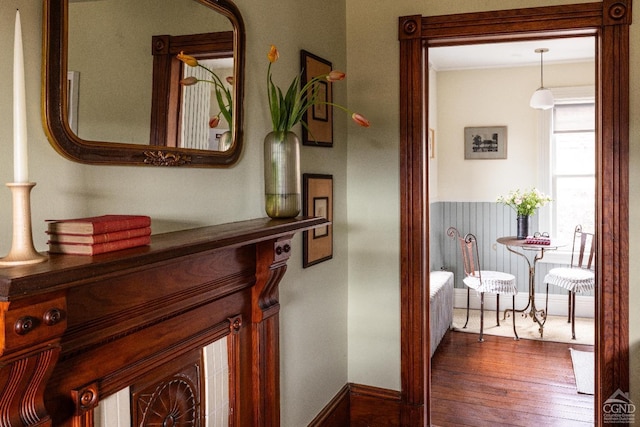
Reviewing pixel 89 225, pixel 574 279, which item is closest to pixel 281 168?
pixel 89 225

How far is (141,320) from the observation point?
1.43 meters

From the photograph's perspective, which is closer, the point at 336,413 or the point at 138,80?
the point at 138,80

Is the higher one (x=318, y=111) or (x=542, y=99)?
(x=542, y=99)

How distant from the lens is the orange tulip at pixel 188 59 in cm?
159

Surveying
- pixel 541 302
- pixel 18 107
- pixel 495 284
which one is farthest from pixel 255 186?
pixel 541 302

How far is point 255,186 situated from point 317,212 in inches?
24.9

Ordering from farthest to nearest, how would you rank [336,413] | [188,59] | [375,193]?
[375,193], [336,413], [188,59]

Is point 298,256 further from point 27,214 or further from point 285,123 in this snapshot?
point 27,214

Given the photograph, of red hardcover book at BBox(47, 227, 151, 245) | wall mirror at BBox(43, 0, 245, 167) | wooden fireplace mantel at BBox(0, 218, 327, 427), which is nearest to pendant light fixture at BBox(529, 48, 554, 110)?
wooden fireplace mantel at BBox(0, 218, 327, 427)

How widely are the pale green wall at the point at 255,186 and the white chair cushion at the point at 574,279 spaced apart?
2.74 metres

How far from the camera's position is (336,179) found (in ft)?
9.66

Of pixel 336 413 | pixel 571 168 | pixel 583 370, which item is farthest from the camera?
pixel 571 168

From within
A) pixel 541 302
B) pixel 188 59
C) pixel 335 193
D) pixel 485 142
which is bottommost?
pixel 541 302

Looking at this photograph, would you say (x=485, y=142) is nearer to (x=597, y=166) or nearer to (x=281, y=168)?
(x=597, y=166)
